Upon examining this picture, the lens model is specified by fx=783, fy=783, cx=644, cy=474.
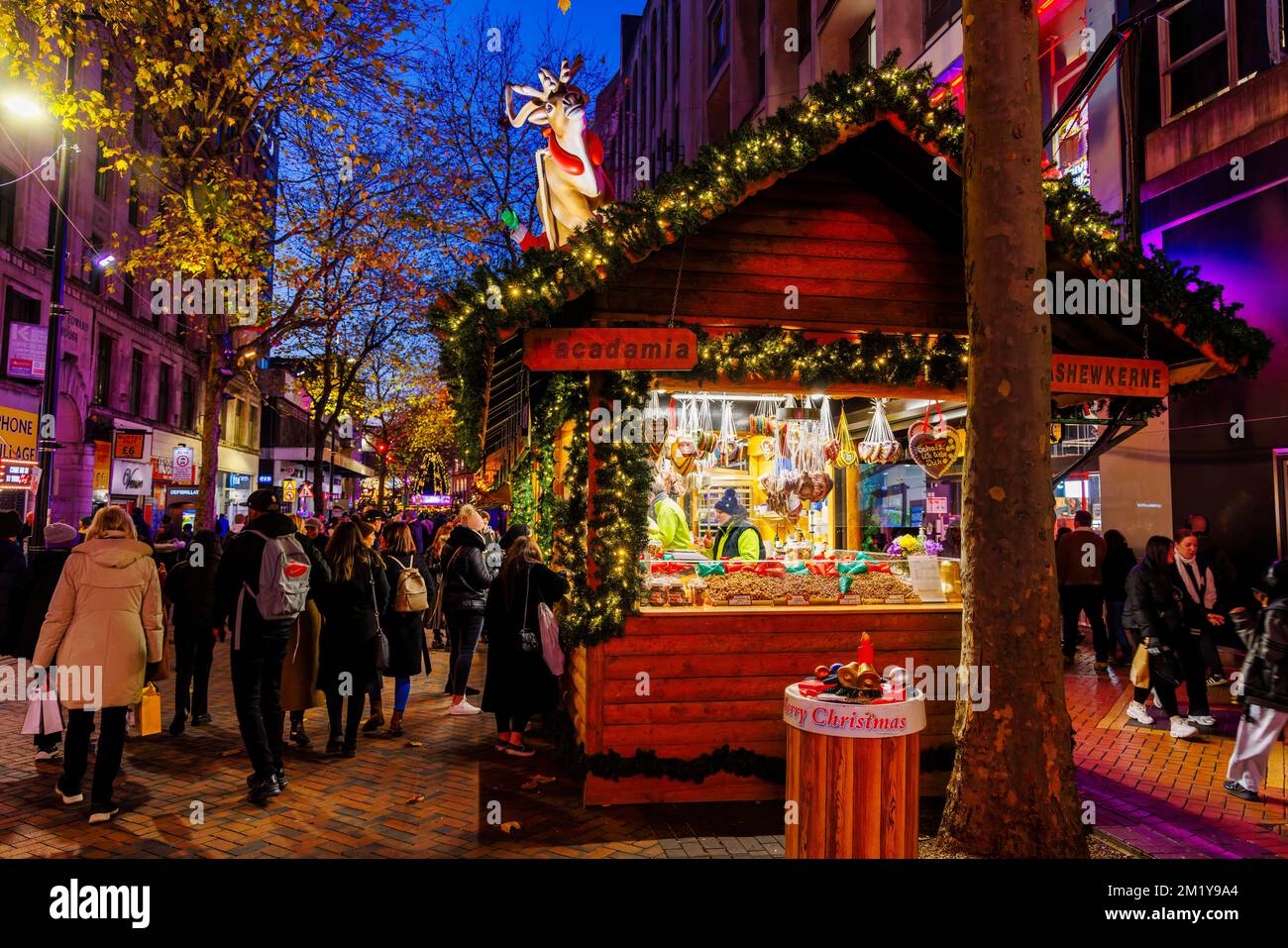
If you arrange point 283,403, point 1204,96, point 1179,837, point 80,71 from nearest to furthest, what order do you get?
point 1179,837, point 1204,96, point 80,71, point 283,403

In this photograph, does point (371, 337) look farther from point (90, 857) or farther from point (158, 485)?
point (90, 857)

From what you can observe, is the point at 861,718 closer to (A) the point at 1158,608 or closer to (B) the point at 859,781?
(B) the point at 859,781

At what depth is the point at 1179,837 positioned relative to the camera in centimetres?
511

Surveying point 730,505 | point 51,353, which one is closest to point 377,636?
point 730,505

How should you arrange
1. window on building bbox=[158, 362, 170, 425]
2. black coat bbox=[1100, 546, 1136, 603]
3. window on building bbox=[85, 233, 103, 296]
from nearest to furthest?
black coat bbox=[1100, 546, 1136, 603], window on building bbox=[85, 233, 103, 296], window on building bbox=[158, 362, 170, 425]

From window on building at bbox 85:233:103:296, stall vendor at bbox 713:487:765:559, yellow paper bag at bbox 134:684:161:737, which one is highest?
window on building at bbox 85:233:103:296

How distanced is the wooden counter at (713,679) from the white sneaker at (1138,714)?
10.6 ft

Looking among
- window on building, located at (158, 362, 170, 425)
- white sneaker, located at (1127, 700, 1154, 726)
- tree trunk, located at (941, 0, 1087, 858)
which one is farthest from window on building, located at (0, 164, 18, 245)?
white sneaker, located at (1127, 700, 1154, 726)

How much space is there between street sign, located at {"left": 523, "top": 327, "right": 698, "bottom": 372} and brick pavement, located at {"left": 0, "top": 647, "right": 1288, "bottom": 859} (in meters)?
3.13

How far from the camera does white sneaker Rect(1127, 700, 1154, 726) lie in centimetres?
789

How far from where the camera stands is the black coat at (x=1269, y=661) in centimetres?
556

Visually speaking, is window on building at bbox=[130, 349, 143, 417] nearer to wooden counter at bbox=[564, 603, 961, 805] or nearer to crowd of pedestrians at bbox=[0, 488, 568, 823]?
crowd of pedestrians at bbox=[0, 488, 568, 823]

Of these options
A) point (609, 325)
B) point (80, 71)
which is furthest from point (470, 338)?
point (80, 71)

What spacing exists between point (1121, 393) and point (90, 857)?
8093 millimetres
